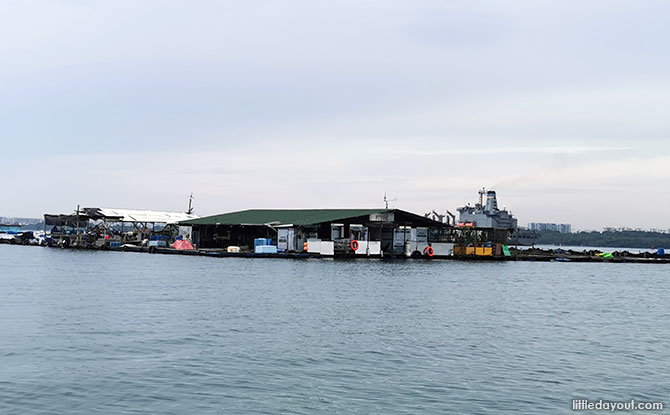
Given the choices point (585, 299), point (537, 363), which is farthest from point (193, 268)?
point (537, 363)

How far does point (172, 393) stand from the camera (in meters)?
19.5

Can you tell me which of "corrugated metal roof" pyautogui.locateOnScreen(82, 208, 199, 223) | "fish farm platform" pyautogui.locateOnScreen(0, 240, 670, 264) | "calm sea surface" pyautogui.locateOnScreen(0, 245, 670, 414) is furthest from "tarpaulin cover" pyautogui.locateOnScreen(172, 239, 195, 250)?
"calm sea surface" pyautogui.locateOnScreen(0, 245, 670, 414)

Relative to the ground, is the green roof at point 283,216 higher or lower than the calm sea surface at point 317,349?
higher

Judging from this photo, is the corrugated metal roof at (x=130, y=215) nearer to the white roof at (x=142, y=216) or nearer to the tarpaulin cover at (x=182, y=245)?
the white roof at (x=142, y=216)

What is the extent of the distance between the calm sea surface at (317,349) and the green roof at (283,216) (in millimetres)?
42341

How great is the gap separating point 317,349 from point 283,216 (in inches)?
3193

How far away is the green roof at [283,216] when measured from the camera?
9419 cm

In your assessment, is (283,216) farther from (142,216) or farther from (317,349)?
(317,349)

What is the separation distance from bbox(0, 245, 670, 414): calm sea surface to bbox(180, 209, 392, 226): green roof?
42341 mm

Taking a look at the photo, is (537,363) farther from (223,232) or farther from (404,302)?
(223,232)

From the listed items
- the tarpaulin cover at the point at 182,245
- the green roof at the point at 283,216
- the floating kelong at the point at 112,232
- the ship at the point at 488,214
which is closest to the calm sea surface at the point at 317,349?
the green roof at the point at 283,216

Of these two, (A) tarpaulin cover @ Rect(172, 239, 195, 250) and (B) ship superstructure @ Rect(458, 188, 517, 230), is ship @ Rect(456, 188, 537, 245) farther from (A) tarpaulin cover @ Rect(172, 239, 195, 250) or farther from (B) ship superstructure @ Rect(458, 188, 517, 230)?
(A) tarpaulin cover @ Rect(172, 239, 195, 250)

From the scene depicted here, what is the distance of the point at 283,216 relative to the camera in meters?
107

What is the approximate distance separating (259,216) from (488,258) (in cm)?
3707
